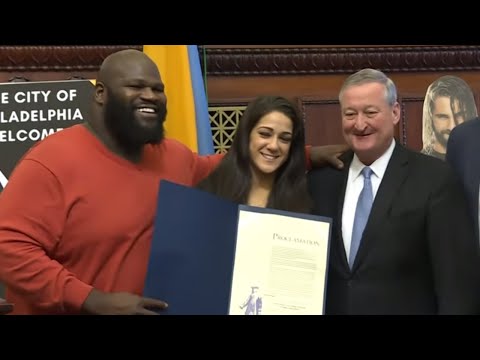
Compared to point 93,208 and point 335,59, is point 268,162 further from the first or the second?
point 335,59

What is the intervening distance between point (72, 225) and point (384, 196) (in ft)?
3.27

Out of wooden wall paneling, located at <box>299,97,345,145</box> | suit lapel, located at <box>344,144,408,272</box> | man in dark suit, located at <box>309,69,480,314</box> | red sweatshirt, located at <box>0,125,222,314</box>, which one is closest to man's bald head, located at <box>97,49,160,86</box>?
red sweatshirt, located at <box>0,125,222,314</box>

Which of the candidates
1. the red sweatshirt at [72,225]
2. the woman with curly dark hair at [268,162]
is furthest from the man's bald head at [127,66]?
the woman with curly dark hair at [268,162]

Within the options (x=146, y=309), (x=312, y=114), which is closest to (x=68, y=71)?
(x=312, y=114)

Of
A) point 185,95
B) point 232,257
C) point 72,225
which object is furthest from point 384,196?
point 185,95

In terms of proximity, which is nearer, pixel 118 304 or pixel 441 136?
pixel 118 304

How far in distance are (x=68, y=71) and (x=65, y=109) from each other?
0.68 meters

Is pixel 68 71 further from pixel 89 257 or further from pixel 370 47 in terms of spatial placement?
pixel 89 257

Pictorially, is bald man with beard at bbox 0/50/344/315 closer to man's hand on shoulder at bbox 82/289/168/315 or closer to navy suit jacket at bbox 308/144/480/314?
man's hand on shoulder at bbox 82/289/168/315

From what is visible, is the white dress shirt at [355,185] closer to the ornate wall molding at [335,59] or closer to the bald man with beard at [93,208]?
the bald man with beard at [93,208]

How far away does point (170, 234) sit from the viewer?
273 centimetres

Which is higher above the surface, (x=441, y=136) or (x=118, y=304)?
(x=441, y=136)

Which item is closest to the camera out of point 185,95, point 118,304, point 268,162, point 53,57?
point 118,304

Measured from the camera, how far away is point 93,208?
2.85m
